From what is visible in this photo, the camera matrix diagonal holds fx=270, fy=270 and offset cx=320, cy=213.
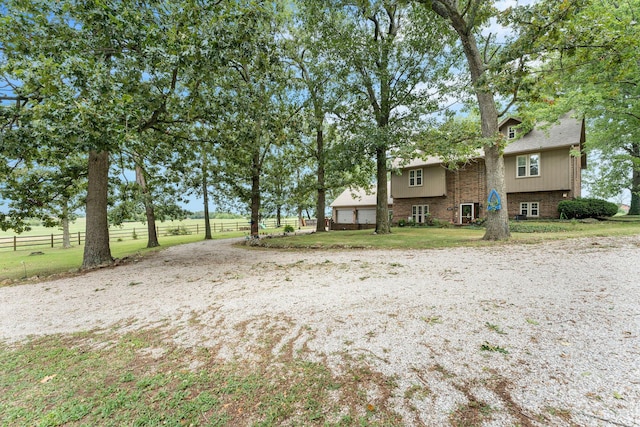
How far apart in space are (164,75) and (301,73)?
12991 millimetres

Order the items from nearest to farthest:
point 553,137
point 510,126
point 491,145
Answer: point 491,145 → point 553,137 → point 510,126

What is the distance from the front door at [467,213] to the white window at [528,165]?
3661 millimetres

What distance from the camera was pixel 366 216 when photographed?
90.0ft

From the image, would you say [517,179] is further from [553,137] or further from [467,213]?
[467,213]

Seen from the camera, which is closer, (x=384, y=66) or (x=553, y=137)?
(x=384, y=66)

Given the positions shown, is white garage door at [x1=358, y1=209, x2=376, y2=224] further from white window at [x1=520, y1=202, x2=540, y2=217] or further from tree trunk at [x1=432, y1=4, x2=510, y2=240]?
tree trunk at [x1=432, y1=4, x2=510, y2=240]

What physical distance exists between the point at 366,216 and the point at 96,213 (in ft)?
72.4

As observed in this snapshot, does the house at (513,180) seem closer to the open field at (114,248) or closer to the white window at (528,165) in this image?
the white window at (528,165)

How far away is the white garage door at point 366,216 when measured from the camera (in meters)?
26.8

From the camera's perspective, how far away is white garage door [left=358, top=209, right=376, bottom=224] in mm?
26750

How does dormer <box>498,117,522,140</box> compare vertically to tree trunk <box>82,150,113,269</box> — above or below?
above

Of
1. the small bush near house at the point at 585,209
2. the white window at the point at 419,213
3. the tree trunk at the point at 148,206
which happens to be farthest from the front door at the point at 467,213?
the tree trunk at the point at 148,206

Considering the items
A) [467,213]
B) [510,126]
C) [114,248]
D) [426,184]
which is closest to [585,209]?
[467,213]

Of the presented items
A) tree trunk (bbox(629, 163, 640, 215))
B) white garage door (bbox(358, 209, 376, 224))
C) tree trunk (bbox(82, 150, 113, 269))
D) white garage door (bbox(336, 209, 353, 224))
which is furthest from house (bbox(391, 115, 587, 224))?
tree trunk (bbox(82, 150, 113, 269))
